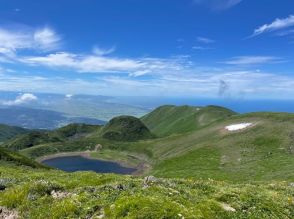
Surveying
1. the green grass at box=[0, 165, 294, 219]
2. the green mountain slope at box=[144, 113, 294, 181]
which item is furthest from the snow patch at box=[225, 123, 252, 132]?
the green grass at box=[0, 165, 294, 219]

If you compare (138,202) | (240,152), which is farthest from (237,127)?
(138,202)

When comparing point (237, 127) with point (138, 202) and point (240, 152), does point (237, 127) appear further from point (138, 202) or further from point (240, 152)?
point (138, 202)

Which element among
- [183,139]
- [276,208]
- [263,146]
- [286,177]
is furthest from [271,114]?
[276,208]

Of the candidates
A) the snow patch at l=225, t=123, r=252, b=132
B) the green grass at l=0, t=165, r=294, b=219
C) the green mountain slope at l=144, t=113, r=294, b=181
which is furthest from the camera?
the snow patch at l=225, t=123, r=252, b=132

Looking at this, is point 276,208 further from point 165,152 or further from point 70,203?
point 165,152

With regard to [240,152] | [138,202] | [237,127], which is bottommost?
[240,152]

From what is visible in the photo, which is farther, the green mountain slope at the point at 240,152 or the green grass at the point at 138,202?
the green mountain slope at the point at 240,152

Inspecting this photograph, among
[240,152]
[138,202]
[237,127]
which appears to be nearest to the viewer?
[138,202]

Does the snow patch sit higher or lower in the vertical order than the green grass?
lower

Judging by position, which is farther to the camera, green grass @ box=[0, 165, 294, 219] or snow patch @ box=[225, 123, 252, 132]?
snow patch @ box=[225, 123, 252, 132]

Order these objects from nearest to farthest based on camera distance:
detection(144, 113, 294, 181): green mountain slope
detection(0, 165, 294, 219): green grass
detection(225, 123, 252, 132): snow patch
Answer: detection(0, 165, 294, 219): green grass
detection(144, 113, 294, 181): green mountain slope
detection(225, 123, 252, 132): snow patch

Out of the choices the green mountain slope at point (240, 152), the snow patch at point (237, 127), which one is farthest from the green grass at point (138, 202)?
the snow patch at point (237, 127)

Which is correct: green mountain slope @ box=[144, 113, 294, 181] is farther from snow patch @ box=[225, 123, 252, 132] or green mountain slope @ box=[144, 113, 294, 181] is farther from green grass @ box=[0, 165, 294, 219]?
green grass @ box=[0, 165, 294, 219]

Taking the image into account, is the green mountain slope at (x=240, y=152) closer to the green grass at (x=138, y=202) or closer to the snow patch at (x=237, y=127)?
the snow patch at (x=237, y=127)
